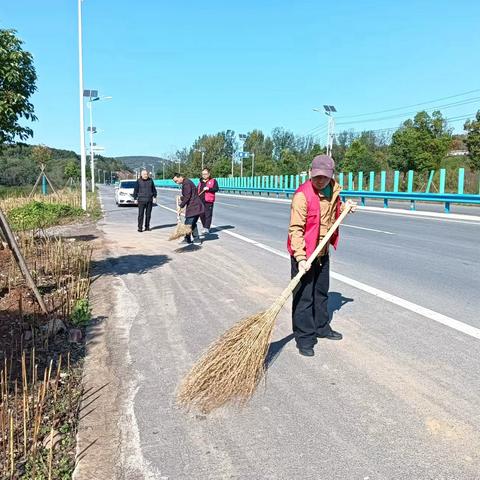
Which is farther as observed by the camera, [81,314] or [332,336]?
[81,314]


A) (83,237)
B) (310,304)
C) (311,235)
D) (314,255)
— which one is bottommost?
(83,237)

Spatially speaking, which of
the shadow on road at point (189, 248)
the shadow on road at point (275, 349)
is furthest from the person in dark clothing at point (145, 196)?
the shadow on road at point (275, 349)

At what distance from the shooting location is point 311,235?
420cm

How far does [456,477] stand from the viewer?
8.09 ft

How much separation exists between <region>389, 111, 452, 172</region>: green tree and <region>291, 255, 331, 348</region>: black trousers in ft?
131

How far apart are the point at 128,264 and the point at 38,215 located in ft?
28.8

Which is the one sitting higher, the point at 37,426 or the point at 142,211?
the point at 142,211

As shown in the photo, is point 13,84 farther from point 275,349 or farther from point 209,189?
point 209,189

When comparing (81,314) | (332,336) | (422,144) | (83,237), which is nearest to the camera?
(332,336)

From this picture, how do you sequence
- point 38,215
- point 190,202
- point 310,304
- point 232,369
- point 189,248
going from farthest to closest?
1. point 38,215
2. point 190,202
3. point 189,248
4. point 310,304
5. point 232,369

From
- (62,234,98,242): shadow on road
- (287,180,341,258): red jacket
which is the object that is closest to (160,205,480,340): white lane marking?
(287,180,341,258): red jacket

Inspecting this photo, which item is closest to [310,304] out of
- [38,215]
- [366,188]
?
[38,215]

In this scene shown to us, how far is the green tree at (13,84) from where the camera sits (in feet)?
16.3

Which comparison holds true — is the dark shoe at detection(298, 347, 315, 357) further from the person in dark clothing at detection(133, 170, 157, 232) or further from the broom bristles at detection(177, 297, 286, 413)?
the person in dark clothing at detection(133, 170, 157, 232)
